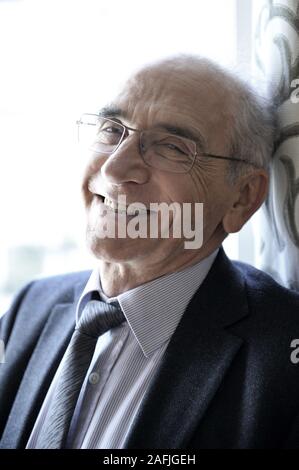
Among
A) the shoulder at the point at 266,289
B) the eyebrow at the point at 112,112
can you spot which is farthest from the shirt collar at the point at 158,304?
A: the eyebrow at the point at 112,112

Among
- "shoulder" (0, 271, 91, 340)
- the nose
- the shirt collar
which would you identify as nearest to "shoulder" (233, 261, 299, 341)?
the shirt collar

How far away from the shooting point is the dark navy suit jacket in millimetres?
1068

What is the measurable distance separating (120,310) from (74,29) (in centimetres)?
108

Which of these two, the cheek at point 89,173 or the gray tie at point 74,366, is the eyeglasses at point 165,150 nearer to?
the cheek at point 89,173

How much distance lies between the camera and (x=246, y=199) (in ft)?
4.27

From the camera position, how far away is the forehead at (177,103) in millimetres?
1196

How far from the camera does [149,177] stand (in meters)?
1.20

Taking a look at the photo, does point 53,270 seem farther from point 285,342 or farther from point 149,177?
point 285,342

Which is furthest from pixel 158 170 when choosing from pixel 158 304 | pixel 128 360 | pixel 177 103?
pixel 128 360

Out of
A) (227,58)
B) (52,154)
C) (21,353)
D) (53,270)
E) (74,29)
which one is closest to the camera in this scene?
(227,58)

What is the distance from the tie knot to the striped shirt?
2cm

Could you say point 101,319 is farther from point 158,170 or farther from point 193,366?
point 158,170

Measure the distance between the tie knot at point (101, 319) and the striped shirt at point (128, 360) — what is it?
0.02m
